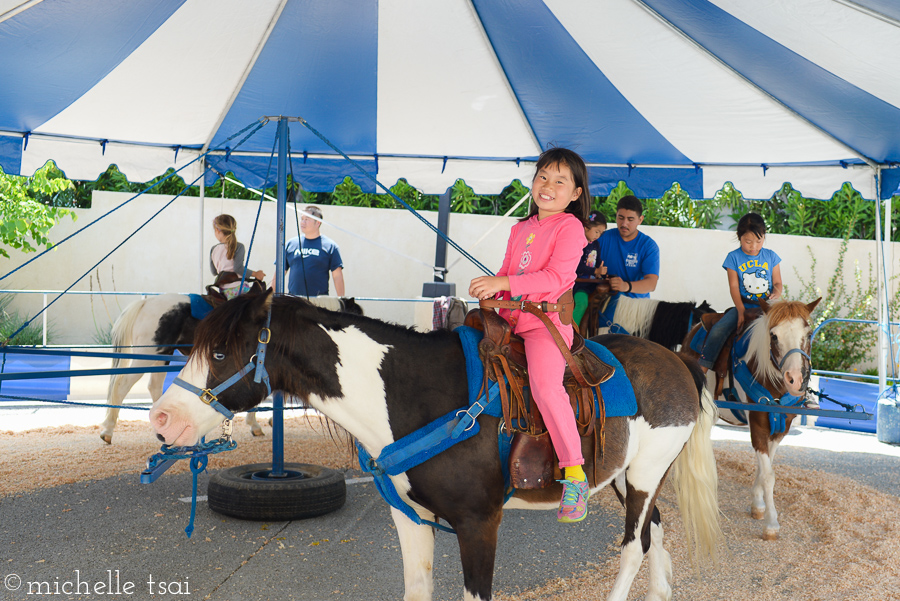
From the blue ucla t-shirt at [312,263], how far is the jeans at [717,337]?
3116 millimetres

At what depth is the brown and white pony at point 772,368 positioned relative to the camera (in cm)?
360

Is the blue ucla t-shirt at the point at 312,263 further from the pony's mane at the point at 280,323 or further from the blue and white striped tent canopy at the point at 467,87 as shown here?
the pony's mane at the point at 280,323

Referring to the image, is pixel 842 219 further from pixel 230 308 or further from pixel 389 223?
pixel 230 308

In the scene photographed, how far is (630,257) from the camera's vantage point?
4840mm

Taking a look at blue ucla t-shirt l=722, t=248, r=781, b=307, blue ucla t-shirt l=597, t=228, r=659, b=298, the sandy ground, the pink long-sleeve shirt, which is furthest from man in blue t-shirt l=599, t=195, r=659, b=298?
the pink long-sleeve shirt

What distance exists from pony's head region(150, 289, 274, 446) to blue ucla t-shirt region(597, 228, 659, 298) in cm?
346

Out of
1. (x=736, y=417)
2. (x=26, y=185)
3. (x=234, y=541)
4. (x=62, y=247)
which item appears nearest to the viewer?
(x=234, y=541)

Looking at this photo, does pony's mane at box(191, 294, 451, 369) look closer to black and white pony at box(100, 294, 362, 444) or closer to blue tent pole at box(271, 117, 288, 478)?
blue tent pole at box(271, 117, 288, 478)

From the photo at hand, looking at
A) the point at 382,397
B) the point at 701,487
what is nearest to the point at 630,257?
the point at 701,487

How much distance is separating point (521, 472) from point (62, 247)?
11845 mm

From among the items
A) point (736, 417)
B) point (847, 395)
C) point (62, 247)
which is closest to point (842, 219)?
point (847, 395)

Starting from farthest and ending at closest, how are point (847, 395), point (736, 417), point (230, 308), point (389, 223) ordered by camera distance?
point (389, 223) → point (847, 395) → point (736, 417) → point (230, 308)

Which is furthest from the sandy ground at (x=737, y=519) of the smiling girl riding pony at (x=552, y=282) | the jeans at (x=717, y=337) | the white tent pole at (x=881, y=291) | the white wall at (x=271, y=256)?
the white wall at (x=271, y=256)

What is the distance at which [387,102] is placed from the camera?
503cm
